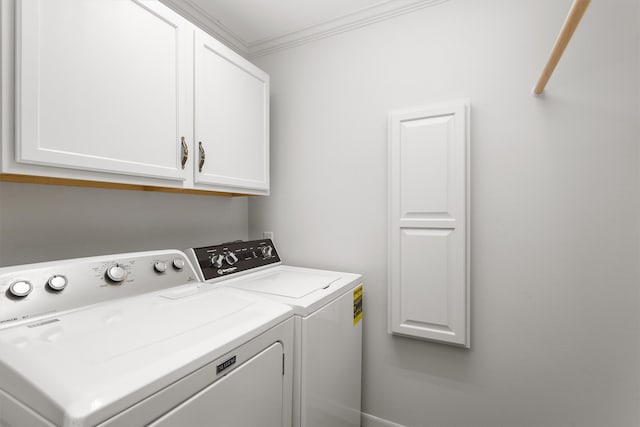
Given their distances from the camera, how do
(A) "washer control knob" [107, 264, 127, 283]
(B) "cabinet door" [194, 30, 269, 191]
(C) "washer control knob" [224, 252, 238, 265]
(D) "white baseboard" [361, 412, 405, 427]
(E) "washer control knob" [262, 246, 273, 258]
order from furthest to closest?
(E) "washer control knob" [262, 246, 273, 258], (D) "white baseboard" [361, 412, 405, 427], (C) "washer control knob" [224, 252, 238, 265], (B) "cabinet door" [194, 30, 269, 191], (A) "washer control knob" [107, 264, 127, 283]

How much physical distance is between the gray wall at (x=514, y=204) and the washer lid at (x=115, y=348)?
3.45 feet

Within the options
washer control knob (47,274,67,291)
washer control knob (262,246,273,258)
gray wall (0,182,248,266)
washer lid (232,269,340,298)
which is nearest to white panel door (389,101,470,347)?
washer lid (232,269,340,298)

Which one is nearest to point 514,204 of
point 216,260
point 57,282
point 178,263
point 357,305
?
point 357,305

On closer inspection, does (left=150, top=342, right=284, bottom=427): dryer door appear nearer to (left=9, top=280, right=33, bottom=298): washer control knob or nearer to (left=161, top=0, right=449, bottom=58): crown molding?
(left=9, top=280, right=33, bottom=298): washer control knob

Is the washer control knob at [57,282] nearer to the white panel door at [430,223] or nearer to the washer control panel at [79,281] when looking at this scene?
the washer control panel at [79,281]

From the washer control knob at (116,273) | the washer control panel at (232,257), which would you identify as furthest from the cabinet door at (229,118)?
the washer control knob at (116,273)

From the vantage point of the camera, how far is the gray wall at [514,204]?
4.26 feet

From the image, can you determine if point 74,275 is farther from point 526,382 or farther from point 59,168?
point 526,382

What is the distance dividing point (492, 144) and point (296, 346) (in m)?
1.37

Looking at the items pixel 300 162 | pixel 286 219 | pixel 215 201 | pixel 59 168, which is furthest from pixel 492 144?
pixel 59 168

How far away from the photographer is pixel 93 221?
4.42 ft

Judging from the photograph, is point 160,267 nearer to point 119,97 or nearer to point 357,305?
point 119,97

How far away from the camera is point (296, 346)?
1116 millimetres

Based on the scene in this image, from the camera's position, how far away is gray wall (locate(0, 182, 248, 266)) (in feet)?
3.70
